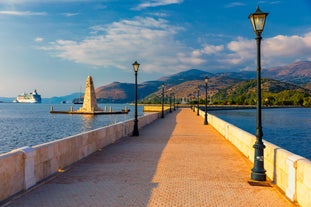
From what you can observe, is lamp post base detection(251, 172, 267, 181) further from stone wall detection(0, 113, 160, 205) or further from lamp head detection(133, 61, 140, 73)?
lamp head detection(133, 61, 140, 73)

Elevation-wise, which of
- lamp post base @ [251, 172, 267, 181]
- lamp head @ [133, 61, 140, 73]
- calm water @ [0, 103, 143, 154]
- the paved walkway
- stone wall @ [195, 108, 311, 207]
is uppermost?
lamp head @ [133, 61, 140, 73]

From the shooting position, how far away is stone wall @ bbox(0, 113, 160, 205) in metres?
7.02

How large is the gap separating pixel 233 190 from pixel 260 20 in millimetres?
4414

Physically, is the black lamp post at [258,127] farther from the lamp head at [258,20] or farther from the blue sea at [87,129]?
the blue sea at [87,129]

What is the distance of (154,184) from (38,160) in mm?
2785

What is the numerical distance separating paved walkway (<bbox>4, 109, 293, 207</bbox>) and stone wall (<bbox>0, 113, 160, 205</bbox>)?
26cm

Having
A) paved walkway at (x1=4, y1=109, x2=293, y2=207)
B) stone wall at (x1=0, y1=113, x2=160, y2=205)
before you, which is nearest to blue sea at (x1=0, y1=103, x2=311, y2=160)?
paved walkway at (x1=4, y1=109, x2=293, y2=207)

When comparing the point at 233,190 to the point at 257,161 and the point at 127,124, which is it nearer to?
the point at 257,161

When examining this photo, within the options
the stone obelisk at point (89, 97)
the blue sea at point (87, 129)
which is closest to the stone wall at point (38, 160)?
the blue sea at point (87, 129)

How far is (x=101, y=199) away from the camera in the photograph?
276 inches

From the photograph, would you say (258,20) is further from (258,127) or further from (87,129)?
(87,129)

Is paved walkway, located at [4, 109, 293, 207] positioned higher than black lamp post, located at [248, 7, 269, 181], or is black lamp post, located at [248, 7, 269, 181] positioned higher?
black lamp post, located at [248, 7, 269, 181]

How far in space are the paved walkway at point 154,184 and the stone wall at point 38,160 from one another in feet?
0.87

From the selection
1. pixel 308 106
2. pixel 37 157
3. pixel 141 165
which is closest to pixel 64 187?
pixel 37 157
